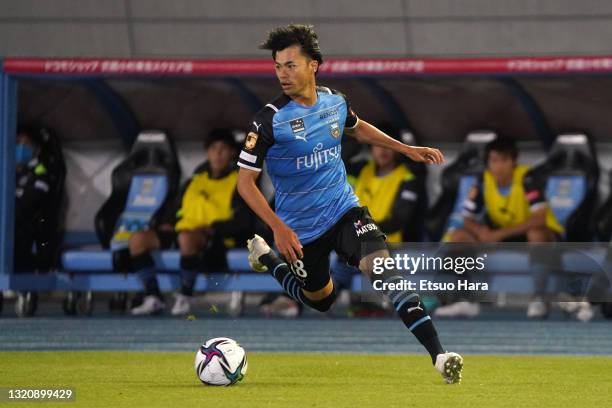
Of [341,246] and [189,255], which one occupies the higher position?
[341,246]

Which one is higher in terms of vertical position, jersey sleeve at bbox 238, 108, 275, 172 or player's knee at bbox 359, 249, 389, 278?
jersey sleeve at bbox 238, 108, 275, 172

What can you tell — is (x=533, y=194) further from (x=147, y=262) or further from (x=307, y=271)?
(x=307, y=271)

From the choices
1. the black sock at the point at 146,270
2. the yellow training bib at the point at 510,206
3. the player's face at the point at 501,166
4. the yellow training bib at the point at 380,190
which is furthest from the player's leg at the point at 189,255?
the player's face at the point at 501,166

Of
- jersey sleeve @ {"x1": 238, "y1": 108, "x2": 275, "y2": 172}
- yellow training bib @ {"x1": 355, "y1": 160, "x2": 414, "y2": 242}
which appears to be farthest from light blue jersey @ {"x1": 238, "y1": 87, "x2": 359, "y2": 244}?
yellow training bib @ {"x1": 355, "y1": 160, "x2": 414, "y2": 242}

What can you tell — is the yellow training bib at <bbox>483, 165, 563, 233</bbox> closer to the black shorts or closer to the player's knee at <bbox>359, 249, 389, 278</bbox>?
the black shorts

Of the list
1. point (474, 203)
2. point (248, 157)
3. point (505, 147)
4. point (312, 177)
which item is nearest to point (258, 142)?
point (248, 157)

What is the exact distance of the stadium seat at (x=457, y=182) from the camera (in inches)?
609

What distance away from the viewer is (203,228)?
15180 mm

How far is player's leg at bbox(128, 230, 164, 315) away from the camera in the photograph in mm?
15031

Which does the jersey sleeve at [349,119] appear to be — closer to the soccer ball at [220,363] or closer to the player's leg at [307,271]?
the player's leg at [307,271]

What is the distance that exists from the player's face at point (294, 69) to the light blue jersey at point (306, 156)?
5.2 inches

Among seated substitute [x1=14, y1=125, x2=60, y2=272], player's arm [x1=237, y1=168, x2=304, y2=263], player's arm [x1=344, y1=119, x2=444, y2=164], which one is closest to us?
player's arm [x1=237, y1=168, x2=304, y2=263]

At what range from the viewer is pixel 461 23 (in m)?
17.6

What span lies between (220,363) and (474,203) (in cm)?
727
